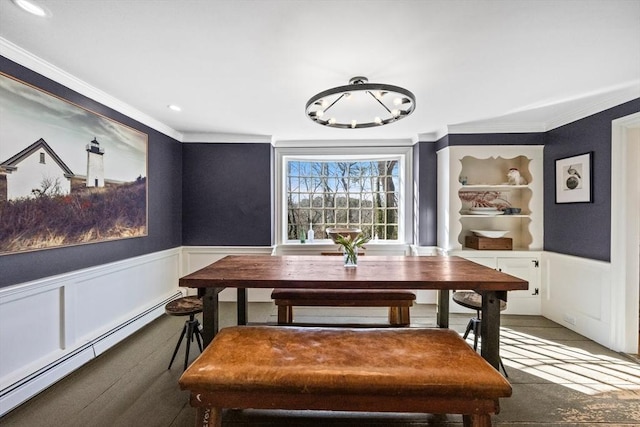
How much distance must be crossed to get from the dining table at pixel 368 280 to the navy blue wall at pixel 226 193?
187 cm

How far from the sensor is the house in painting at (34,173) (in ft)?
6.30

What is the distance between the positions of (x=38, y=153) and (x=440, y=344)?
9.81 ft

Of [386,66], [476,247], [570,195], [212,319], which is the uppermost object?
[386,66]

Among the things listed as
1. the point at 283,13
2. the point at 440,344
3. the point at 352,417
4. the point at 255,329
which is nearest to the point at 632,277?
the point at 440,344

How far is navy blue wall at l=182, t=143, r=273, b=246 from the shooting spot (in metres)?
4.15

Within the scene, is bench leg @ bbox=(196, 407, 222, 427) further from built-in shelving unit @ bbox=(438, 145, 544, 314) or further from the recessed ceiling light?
built-in shelving unit @ bbox=(438, 145, 544, 314)

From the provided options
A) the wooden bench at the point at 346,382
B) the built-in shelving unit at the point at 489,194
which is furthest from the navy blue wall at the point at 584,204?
the wooden bench at the point at 346,382

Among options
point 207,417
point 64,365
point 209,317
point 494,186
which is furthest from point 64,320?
point 494,186

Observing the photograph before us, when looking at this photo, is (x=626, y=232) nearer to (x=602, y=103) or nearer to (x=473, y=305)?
(x=602, y=103)

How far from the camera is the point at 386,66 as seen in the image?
209 cm

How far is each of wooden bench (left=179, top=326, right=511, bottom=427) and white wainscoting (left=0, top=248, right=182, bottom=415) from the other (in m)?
1.57

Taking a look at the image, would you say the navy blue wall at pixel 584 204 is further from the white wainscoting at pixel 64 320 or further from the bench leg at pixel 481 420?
the white wainscoting at pixel 64 320

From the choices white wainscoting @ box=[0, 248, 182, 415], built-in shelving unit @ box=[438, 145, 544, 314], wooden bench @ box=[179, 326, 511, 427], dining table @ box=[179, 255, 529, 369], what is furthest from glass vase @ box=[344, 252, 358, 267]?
white wainscoting @ box=[0, 248, 182, 415]

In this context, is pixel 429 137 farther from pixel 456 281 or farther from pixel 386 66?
pixel 456 281
